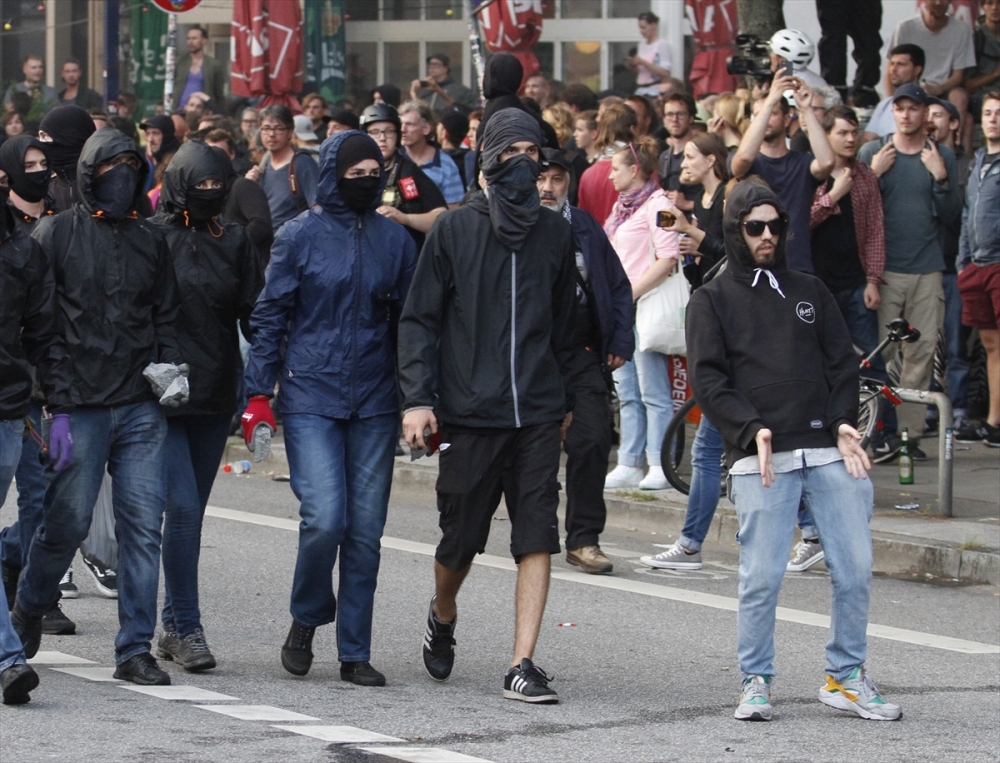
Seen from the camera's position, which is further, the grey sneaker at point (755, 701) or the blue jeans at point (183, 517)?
the blue jeans at point (183, 517)

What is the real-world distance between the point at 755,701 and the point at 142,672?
7.16 feet

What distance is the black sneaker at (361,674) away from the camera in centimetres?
671

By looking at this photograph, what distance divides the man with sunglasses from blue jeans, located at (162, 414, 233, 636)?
1.94 m

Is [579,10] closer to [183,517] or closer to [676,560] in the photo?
[676,560]

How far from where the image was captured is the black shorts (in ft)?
21.5

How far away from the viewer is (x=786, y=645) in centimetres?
763

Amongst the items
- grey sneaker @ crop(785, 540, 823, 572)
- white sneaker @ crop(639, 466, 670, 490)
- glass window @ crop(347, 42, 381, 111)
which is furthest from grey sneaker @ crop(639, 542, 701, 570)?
glass window @ crop(347, 42, 381, 111)

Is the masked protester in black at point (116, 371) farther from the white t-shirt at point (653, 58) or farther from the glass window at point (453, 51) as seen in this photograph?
the glass window at point (453, 51)

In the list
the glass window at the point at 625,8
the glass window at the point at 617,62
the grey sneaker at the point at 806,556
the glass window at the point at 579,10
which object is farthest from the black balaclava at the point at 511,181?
the glass window at the point at 625,8

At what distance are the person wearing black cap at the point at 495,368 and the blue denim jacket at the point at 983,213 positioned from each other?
6101 mm

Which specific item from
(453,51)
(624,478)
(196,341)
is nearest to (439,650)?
(196,341)

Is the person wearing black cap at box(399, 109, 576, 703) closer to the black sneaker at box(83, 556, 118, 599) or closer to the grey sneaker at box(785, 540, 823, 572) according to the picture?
the black sneaker at box(83, 556, 118, 599)

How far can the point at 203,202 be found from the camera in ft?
22.7

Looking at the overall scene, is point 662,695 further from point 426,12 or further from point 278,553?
point 426,12
